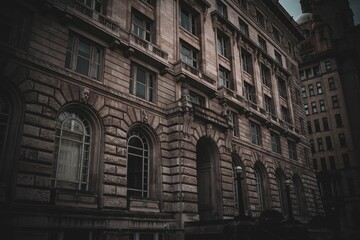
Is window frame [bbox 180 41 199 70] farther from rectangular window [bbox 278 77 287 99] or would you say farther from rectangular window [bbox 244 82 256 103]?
rectangular window [bbox 278 77 287 99]

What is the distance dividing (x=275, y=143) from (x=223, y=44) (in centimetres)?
1275

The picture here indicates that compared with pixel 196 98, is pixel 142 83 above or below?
below

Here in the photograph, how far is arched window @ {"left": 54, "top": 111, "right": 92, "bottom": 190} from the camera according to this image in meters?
14.6

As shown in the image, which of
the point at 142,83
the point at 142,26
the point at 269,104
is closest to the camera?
the point at 142,83

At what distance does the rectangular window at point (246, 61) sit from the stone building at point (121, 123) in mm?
2724

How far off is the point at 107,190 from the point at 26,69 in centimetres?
700

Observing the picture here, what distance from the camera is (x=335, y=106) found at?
6303 cm

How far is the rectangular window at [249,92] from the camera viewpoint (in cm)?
3211

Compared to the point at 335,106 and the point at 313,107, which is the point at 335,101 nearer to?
the point at 335,106

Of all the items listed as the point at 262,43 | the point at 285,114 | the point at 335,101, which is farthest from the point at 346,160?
the point at 262,43

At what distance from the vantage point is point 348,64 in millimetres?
64375

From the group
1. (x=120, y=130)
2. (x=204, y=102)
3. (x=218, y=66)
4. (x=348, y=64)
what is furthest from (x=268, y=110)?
(x=348, y=64)

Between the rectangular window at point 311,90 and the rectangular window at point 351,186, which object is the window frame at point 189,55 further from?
the rectangular window at point 311,90

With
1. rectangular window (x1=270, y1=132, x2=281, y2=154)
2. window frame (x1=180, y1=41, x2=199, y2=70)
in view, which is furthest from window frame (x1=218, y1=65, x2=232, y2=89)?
rectangular window (x1=270, y1=132, x2=281, y2=154)
